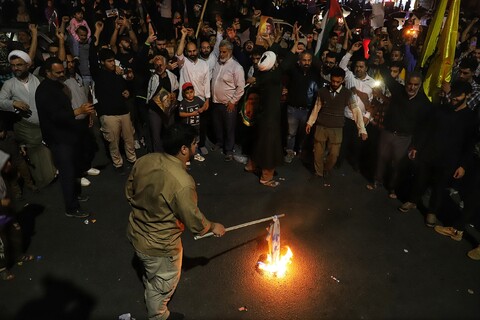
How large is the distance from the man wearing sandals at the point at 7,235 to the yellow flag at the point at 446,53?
700 cm

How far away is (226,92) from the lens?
7.75m

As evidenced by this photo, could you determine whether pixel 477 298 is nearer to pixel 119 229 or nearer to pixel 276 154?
pixel 276 154

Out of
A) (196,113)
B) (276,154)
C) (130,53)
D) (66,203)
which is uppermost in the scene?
(130,53)

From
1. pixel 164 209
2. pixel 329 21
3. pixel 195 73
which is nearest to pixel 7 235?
pixel 164 209

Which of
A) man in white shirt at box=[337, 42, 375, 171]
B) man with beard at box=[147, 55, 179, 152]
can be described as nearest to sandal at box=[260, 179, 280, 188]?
man in white shirt at box=[337, 42, 375, 171]

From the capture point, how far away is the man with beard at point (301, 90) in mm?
7367

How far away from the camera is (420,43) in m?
9.79

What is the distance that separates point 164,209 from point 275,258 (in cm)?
213

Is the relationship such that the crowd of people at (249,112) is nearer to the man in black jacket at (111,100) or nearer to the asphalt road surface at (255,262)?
the man in black jacket at (111,100)

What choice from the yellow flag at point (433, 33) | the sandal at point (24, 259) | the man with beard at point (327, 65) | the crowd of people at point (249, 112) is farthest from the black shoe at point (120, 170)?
the yellow flag at point (433, 33)

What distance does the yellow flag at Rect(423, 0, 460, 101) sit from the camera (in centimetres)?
676

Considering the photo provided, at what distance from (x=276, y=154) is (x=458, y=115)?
299cm

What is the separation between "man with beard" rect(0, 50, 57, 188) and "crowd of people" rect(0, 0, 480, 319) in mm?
17

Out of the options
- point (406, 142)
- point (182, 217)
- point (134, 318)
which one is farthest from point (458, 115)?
point (134, 318)
